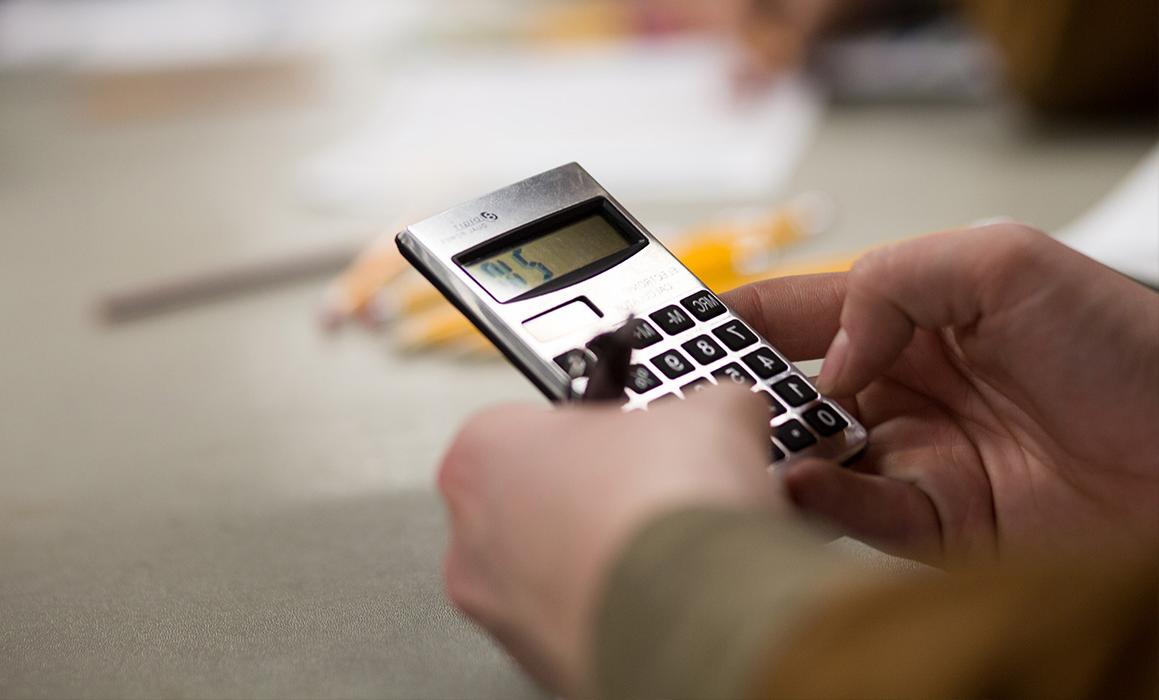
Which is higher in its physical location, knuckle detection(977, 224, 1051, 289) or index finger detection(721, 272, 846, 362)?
knuckle detection(977, 224, 1051, 289)

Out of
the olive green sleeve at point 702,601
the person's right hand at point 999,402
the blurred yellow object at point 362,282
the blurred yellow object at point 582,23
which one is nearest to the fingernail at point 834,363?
the person's right hand at point 999,402

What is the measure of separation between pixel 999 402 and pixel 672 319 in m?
0.12

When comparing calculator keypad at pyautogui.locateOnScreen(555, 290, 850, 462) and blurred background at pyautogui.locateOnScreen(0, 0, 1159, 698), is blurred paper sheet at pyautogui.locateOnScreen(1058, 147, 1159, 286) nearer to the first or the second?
blurred background at pyautogui.locateOnScreen(0, 0, 1159, 698)

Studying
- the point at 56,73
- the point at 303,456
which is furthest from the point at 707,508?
the point at 56,73

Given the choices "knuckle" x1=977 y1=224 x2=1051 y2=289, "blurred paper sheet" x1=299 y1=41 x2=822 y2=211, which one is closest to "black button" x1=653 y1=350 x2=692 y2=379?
"knuckle" x1=977 y1=224 x2=1051 y2=289

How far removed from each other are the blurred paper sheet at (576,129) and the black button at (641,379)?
461 millimetres

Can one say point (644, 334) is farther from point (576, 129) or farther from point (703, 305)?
point (576, 129)

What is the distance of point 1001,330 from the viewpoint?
39 centimetres

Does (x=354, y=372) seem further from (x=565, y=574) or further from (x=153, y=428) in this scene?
(x=565, y=574)

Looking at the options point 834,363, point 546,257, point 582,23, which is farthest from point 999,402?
point 582,23

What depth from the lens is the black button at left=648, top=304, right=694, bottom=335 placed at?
44cm

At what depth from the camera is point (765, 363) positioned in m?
0.43

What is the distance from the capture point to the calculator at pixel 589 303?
40 cm

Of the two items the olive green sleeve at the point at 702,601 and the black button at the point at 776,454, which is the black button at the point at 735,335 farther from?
the olive green sleeve at the point at 702,601
